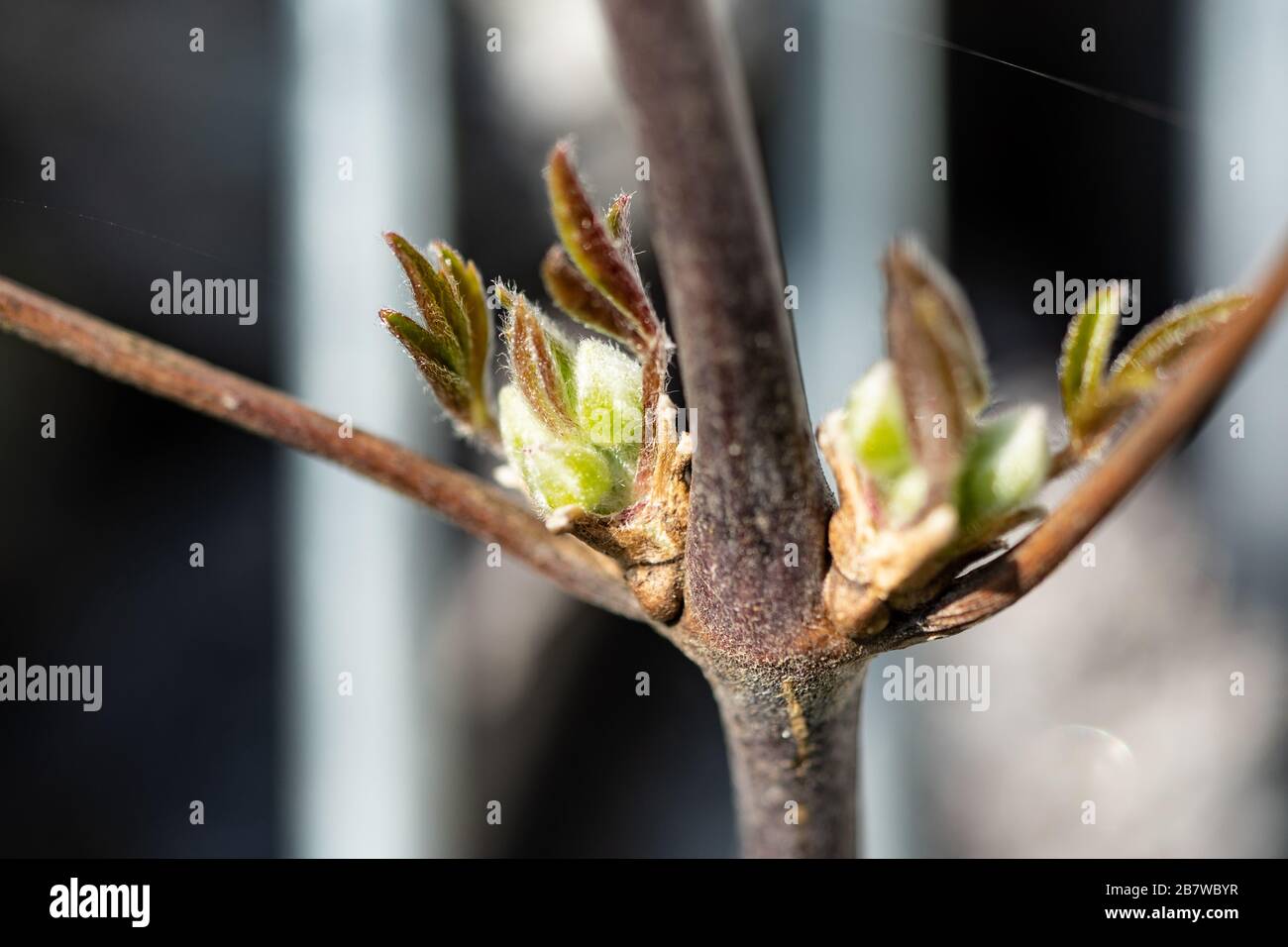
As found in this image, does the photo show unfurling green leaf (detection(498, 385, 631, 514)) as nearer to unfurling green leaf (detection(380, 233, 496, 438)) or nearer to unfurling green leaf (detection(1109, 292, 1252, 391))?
unfurling green leaf (detection(380, 233, 496, 438))

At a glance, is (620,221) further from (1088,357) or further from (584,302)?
(1088,357)

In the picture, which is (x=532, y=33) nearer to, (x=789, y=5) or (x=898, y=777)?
(x=789, y=5)

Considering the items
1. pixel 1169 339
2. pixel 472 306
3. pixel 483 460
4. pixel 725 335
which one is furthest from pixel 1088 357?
pixel 483 460

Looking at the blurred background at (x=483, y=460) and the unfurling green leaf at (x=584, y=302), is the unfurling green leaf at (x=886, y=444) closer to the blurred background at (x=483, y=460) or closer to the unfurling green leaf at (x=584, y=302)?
the unfurling green leaf at (x=584, y=302)

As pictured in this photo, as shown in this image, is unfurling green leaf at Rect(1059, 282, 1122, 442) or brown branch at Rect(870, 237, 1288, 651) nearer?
brown branch at Rect(870, 237, 1288, 651)

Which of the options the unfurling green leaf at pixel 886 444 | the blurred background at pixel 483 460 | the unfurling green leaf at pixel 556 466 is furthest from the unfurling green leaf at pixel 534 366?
the blurred background at pixel 483 460

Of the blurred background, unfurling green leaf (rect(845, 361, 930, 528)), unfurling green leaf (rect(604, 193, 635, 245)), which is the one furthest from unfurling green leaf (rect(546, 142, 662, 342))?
the blurred background

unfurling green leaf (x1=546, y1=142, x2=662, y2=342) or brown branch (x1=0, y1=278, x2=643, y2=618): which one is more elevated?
unfurling green leaf (x1=546, y1=142, x2=662, y2=342)
